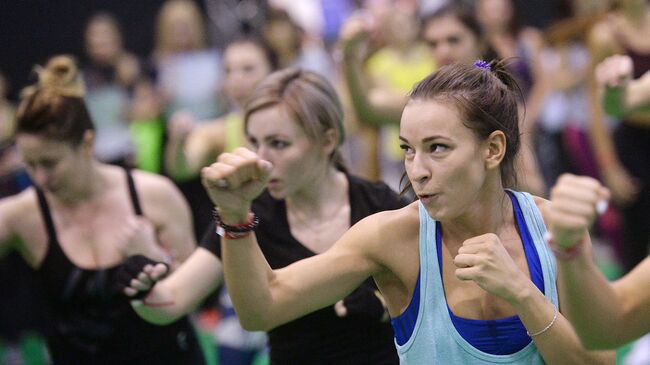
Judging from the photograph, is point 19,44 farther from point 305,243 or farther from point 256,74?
point 305,243

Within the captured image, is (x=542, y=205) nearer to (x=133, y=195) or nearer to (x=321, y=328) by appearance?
(x=321, y=328)

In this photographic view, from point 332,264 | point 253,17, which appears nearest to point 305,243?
point 332,264

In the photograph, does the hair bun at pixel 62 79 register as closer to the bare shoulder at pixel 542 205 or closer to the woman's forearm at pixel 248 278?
the woman's forearm at pixel 248 278

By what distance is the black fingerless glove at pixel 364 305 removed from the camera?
3057 millimetres

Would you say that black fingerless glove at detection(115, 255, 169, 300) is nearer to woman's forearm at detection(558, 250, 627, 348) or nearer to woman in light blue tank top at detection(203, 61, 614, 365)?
woman in light blue tank top at detection(203, 61, 614, 365)

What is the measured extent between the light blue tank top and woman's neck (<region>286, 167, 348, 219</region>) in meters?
0.79

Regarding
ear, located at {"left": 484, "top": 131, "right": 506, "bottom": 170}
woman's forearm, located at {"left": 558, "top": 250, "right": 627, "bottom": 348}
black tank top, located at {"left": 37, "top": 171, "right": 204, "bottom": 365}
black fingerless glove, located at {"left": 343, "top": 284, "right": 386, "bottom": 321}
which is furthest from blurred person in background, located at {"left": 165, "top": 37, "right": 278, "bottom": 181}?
woman's forearm, located at {"left": 558, "top": 250, "right": 627, "bottom": 348}

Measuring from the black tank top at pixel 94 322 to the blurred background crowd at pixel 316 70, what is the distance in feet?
2.81

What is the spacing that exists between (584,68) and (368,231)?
4.78 metres

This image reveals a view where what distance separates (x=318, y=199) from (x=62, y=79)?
3.35ft

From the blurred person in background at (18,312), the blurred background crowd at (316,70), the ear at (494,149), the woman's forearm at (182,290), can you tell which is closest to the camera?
the ear at (494,149)

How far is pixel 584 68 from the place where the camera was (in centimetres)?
695

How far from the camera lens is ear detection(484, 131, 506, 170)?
2.49 meters

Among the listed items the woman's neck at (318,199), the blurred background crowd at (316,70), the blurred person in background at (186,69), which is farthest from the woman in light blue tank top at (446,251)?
the blurred person in background at (186,69)
